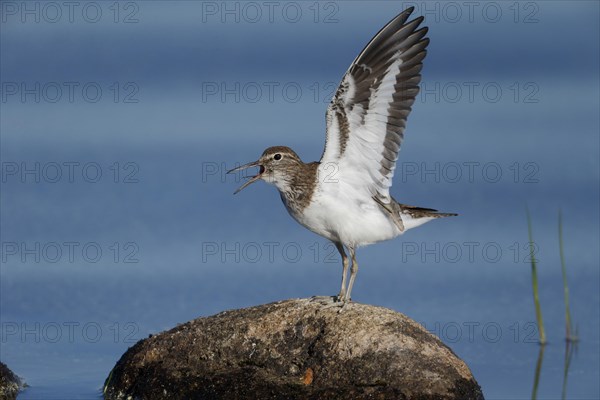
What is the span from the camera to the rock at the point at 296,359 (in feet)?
34.5

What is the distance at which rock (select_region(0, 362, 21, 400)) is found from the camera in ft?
37.4

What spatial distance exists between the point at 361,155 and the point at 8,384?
4.36 meters

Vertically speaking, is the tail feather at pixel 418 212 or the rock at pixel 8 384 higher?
the tail feather at pixel 418 212

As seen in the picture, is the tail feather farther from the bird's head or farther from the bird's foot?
the bird's foot

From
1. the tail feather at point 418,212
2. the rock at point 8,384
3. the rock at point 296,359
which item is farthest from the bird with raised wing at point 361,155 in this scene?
the rock at point 8,384

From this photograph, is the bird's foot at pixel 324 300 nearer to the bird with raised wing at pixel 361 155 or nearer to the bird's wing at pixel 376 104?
the bird with raised wing at pixel 361 155

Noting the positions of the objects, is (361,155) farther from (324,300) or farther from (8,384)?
(8,384)

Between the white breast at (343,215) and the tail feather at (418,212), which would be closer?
the white breast at (343,215)

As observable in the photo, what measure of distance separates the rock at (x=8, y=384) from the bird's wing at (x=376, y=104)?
396cm

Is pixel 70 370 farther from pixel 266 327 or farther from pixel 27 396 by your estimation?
pixel 266 327

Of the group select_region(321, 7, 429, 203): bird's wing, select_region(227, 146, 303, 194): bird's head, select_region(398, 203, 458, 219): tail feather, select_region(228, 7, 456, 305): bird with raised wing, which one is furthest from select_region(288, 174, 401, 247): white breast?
select_region(398, 203, 458, 219): tail feather

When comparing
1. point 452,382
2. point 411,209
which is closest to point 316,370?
point 452,382

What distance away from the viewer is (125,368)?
11.4 metres

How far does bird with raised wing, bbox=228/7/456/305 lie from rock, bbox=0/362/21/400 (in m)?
3.41
